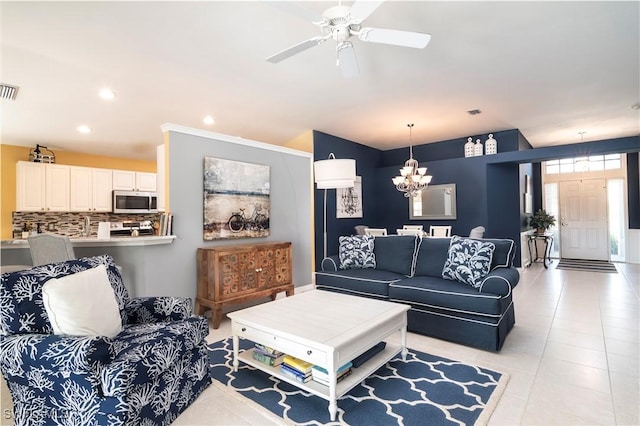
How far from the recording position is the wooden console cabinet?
348cm

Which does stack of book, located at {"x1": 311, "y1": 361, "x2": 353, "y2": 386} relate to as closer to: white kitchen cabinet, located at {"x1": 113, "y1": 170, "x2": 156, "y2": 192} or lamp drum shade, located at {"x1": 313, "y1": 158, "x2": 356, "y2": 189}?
lamp drum shade, located at {"x1": 313, "y1": 158, "x2": 356, "y2": 189}

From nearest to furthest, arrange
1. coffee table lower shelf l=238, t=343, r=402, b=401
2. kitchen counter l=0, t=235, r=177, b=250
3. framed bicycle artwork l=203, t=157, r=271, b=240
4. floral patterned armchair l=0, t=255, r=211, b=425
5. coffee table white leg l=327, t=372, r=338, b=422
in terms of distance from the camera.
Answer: floral patterned armchair l=0, t=255, r=211, b=425
coffee table white leg l=327, t=372, r=338, b=422
coffee table lower shelf l=238, t=343, r=402, b=401
kitchen counter l=0, t=235, r=177, b=250
framed bicycle artwork l=203, t=157, r=271, b=240

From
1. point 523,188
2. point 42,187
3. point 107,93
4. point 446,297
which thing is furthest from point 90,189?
point 523,188

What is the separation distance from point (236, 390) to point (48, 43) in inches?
126

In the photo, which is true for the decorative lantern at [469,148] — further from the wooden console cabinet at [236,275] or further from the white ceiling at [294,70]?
the wooden console cabinet at [236,275]

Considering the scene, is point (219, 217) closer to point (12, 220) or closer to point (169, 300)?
point (169, 300)

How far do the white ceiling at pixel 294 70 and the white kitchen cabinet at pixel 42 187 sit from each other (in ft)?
1.42

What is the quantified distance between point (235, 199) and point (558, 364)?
361 cm

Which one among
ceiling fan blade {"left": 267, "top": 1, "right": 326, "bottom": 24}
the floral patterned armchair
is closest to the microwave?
the floral patterned armchair

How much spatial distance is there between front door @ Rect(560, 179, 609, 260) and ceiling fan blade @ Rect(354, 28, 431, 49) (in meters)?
8.20

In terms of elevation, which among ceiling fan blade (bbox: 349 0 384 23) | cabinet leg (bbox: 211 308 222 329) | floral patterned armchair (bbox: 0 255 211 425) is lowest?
cabinet leg (bbox: 211 308 222 329)

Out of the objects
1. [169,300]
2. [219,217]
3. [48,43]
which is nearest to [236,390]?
[169,300]

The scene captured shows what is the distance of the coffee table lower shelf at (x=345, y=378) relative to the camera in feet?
6.29

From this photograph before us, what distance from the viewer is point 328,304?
2.61 m
